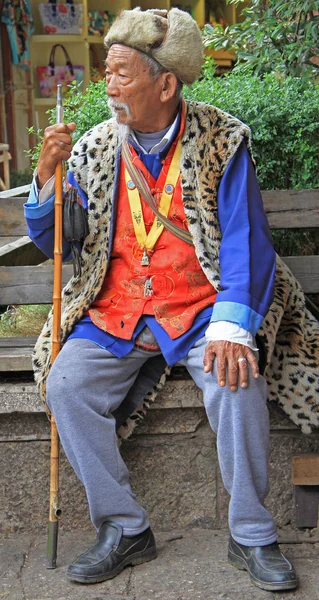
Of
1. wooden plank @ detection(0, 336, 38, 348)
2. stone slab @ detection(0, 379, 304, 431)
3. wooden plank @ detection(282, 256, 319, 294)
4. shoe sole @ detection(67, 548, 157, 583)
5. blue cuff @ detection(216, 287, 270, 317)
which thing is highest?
blue cuff @ detection(216, 287, 270, 317)

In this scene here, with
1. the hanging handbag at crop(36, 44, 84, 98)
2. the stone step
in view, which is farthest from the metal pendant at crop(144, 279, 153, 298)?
the hanging handbag at crop(36, 44, 84, 98)

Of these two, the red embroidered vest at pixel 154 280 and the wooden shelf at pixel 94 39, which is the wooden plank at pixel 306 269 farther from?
the wooden shelf at pixel 94 39

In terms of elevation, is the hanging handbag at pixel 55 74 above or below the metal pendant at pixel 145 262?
below

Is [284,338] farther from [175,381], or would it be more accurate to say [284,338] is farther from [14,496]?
[14,496]

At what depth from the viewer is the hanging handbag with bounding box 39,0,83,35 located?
33.4ft

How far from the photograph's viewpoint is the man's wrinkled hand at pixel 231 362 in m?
3.12

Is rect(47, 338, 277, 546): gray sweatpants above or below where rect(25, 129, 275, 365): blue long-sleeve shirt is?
below

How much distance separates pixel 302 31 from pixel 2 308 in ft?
7.51

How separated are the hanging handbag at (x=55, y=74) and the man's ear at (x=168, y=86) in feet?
23.6

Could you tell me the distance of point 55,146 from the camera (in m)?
3.29

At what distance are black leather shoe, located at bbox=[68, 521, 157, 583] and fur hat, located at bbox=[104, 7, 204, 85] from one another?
1.68 metres

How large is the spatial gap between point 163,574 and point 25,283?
1.36 meters

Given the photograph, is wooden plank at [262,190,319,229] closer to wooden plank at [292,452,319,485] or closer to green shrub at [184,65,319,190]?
green shrub at [184,65,319,190]

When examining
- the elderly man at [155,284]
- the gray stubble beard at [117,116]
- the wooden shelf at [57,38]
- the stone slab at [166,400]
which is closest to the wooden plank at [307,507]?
the stone slab at [166,400]
